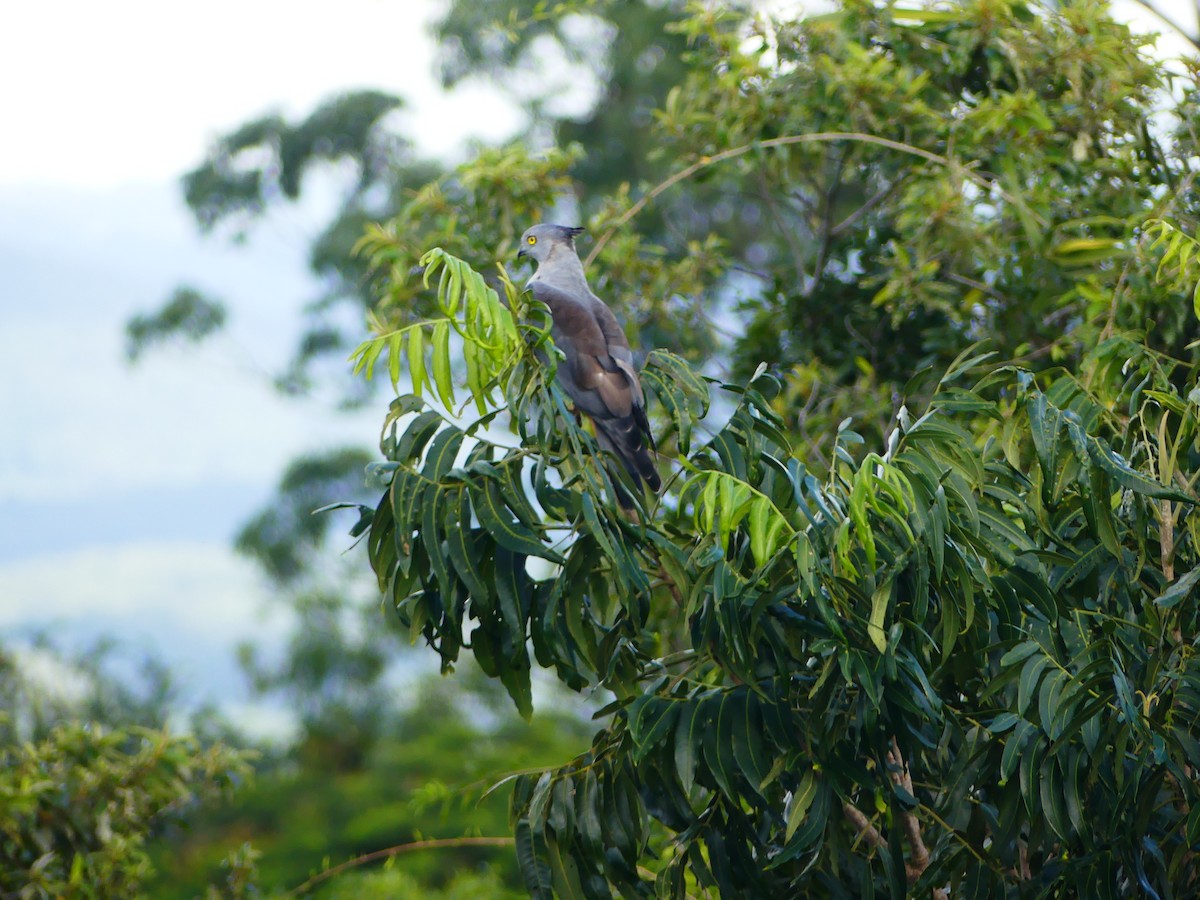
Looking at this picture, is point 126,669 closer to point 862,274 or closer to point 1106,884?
point 862,274

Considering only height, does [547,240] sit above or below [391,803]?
below

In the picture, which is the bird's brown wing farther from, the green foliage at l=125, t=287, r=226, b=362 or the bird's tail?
the green foliage at l=125, t=287, r=226, b=362

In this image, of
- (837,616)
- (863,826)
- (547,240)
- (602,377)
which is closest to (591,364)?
(602,377)

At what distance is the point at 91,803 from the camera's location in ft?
12.6

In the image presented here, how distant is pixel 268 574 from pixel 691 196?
208 inches

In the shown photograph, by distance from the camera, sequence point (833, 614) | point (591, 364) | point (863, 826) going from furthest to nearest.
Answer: point (591, 364), point (863, 826), point (833, 614)

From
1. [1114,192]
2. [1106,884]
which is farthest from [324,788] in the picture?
[1106,884]

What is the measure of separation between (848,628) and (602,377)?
38.6 inches

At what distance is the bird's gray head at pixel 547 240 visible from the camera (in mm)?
3434

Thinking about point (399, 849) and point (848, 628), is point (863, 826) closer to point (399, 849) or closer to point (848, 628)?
point (848, 628)

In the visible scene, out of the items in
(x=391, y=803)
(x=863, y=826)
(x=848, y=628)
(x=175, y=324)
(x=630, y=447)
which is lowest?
(x=863, y=826)

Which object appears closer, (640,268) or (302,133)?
(640,268)

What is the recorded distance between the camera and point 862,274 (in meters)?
4.51

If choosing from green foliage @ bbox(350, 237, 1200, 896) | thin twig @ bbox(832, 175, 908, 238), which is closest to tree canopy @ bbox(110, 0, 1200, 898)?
green foliage @ bbox(350, 237, 1200, 896)
